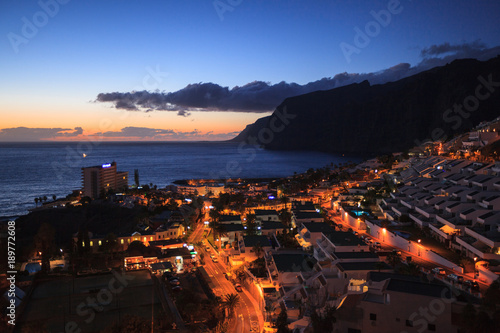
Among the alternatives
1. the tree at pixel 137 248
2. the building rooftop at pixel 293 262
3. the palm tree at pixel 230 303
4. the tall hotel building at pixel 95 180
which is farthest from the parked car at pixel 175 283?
the tall hotel building at pixel 95 180

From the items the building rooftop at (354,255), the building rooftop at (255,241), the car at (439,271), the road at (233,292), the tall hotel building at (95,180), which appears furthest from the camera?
the tall hotel building at (95,180)

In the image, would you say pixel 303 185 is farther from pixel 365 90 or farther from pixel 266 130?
pixel 365 90

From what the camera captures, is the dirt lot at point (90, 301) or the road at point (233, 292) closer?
the dirt lot at point (90, 301)

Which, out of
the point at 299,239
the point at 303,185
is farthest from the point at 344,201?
the point at 303,185

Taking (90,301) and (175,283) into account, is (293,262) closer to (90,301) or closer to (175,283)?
(175,283)

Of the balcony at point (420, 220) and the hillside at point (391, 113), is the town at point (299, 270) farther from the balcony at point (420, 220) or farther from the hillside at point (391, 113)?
the hillside at point (391, 113)
